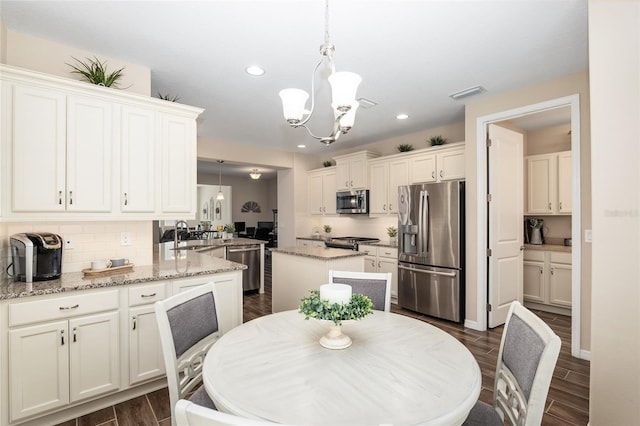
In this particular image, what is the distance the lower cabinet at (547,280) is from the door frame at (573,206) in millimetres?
1336

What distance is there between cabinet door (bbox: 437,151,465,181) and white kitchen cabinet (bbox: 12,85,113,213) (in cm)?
389

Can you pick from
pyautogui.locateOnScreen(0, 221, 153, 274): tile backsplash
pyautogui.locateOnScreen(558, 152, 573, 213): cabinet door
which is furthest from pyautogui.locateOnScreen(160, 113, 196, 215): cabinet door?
pyautogui.locateOnScreen(558, 152, 573, 213): cabinet door

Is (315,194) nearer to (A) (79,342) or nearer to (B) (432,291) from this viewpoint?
(B) (432,291)

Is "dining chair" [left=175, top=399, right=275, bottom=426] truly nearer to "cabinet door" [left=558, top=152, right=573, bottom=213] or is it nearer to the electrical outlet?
the electrical outlet

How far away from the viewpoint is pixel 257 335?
5.15ft

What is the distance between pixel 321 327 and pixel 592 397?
1644 millimetres

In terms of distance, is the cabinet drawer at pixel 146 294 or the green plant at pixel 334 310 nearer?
the green plant at pixel 334 310

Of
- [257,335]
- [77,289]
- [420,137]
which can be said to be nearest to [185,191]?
[77,289]

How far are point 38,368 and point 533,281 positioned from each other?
541 centimetres

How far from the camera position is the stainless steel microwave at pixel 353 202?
18.0 ft

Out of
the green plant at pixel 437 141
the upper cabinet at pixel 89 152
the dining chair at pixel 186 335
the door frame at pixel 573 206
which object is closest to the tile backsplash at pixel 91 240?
the upper cabinet at pixel 89 152

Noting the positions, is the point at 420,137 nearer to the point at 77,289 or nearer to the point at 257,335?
the point at 257,335

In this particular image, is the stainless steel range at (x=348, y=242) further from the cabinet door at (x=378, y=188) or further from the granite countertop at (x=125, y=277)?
the granite countertop at (x=125, y=277)

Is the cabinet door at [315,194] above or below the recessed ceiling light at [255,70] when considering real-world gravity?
below
